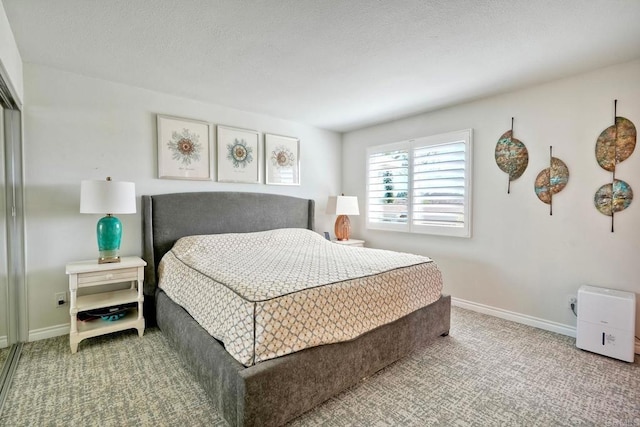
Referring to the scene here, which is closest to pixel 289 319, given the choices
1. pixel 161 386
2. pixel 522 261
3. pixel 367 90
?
pixel 161 386

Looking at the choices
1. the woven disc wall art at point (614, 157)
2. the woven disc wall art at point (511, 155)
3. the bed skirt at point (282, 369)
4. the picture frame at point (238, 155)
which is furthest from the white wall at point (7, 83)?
the woven disc wall art at point (614, 157)

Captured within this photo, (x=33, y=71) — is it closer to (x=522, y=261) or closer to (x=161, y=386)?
(x=161, y=386)

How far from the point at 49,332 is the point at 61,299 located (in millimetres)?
284

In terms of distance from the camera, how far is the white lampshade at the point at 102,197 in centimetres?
242

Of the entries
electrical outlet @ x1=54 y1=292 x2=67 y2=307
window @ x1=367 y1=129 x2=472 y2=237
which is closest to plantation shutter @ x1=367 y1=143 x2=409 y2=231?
window @ x1=367 y1=129 x2=472 y2=237

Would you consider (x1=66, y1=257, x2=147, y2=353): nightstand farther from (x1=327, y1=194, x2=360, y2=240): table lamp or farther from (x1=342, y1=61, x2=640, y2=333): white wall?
(x1=342, y1=61, x2=640, y2=333): white wall

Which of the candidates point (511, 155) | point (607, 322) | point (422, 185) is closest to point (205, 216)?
point (422, 185)

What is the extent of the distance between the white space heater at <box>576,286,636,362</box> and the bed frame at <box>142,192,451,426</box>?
101 cm

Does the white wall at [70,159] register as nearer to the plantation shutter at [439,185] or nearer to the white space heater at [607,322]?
the plantation shutter at [439,185]

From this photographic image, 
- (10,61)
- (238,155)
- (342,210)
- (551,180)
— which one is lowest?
(342,210)

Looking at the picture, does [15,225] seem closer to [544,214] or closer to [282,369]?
[282,369]

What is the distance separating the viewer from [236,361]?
5.03 ft

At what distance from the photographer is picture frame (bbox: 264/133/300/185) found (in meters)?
3.94

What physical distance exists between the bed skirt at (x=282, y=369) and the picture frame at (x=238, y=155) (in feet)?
5.82
